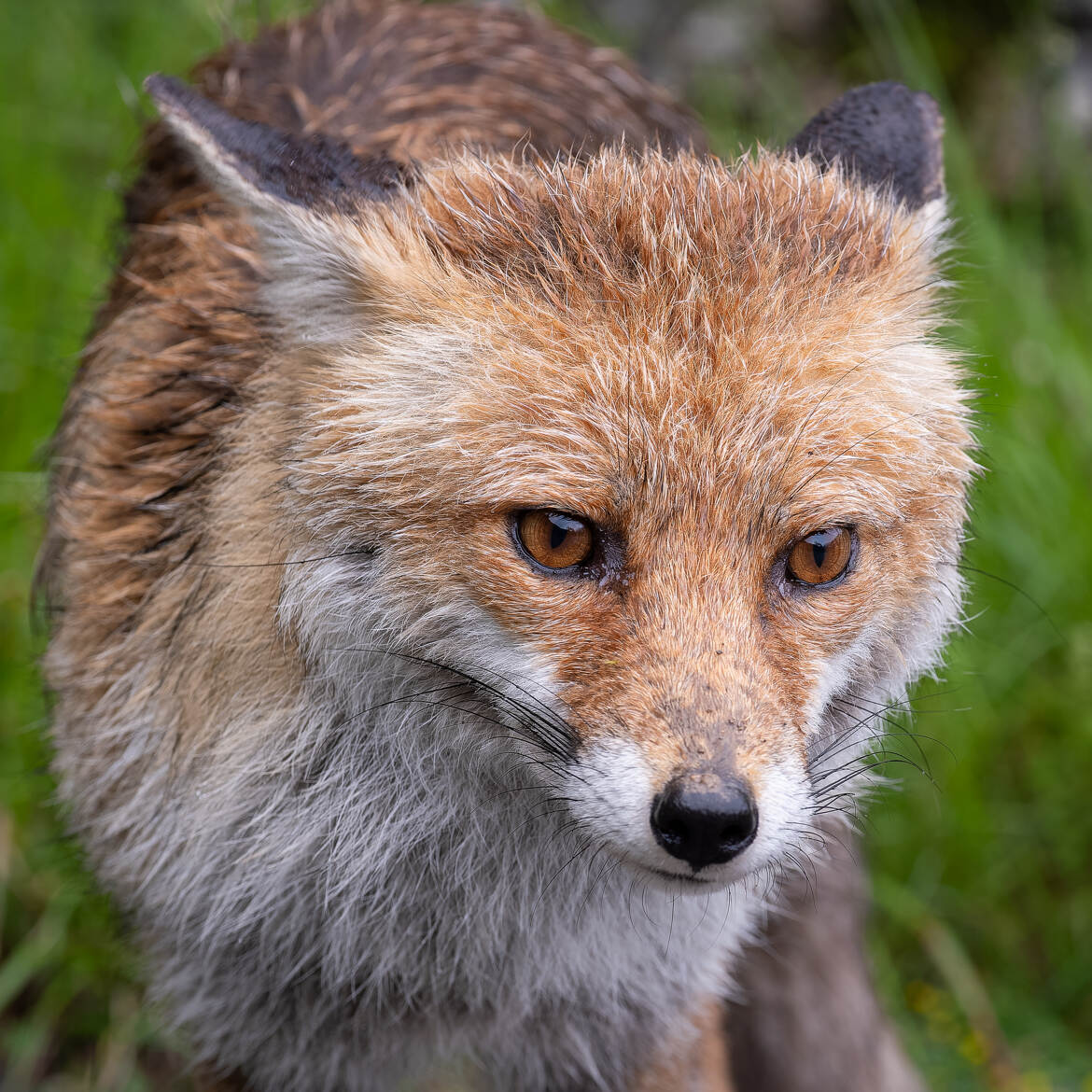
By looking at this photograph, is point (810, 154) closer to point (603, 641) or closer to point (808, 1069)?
point (603, 641)

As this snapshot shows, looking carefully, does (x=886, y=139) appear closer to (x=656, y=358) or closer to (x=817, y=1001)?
(x=656, y=358)

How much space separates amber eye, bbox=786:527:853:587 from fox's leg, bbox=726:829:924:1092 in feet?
6.48

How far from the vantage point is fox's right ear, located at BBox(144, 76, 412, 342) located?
2816 mm

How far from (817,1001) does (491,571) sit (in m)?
2.66

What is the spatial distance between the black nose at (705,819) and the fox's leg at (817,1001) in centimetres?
213

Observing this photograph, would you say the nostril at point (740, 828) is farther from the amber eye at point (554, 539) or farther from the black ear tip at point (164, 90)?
the black ear tip at point (164, 90)

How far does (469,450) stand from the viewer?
2.64 meters

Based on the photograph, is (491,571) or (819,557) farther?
(819,557)

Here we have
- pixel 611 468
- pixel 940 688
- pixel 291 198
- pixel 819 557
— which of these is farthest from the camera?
pixel 940 688

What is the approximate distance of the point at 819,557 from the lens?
8.93 feet

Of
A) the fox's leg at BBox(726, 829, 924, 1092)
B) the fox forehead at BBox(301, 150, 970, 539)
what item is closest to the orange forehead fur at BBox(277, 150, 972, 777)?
the fox forehead at BBox(301, 150, 970, 539)

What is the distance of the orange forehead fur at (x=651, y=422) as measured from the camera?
2576mm

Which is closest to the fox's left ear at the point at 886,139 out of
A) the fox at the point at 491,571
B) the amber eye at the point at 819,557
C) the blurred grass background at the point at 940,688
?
the fox at the point at 491,571

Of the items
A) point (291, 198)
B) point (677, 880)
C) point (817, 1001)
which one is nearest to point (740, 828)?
point (677, 880)
